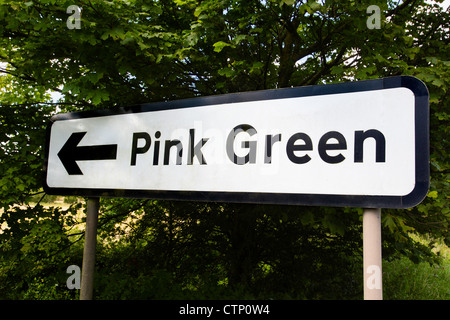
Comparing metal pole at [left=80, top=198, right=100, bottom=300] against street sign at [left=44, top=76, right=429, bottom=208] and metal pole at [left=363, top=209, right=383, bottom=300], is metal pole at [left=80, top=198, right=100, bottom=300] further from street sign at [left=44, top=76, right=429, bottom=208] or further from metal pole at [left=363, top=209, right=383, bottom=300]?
metal pole at [left=363, top=209, right=383, bottom=300]

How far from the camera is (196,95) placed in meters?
4.29

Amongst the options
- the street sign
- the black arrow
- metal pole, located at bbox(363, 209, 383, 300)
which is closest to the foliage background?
the black arrow

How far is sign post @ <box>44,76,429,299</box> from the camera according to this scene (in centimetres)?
135

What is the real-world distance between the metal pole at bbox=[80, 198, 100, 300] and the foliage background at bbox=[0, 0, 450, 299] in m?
1.04

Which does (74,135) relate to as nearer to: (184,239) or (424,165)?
(424,165)

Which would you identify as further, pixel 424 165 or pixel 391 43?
pixel 391 43

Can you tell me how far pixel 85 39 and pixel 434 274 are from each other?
798cm

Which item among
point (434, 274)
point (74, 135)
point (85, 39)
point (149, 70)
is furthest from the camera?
point (434, 274)

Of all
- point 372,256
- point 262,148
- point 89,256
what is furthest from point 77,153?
point 372,256

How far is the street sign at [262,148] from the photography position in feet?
4.44

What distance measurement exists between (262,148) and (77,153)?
1.27 meters
